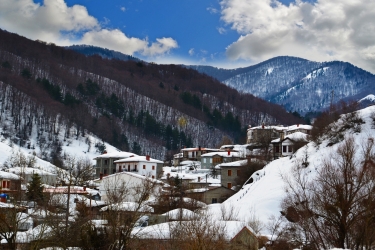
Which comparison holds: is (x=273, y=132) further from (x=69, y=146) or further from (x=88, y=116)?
(x=88, y=116)

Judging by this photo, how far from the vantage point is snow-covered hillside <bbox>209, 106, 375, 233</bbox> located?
42.9 meters

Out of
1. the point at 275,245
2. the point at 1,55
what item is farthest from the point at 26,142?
the point at 275,245

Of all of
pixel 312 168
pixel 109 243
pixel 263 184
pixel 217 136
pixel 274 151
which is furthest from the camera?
pixel 217 136

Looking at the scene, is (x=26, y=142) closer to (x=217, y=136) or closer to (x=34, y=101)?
(x=34, y=101)

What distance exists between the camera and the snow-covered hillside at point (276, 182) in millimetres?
42875

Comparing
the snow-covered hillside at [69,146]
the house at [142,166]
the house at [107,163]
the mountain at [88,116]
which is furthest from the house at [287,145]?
the mountain at [88,116]

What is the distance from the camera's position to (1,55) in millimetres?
187625

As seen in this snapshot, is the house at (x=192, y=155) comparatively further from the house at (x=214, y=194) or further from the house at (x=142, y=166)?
the house at (x=214, y=194)

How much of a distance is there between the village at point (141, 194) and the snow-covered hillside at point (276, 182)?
9.40 ft

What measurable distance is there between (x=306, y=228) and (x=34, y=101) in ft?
425

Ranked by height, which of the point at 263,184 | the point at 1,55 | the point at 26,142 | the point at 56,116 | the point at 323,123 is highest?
the point at 1,55


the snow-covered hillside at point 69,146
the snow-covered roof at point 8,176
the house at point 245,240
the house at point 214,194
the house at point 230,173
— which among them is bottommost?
the house at point 245,240

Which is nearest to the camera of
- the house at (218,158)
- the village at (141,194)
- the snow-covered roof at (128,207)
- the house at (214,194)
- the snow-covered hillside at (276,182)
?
the snow-covered roof at (128,207)

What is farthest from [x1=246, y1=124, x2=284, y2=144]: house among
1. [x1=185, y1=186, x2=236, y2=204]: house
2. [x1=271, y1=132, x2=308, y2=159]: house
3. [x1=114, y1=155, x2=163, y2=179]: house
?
[x1=185, y1=186, x2=236, y2=204]: house
